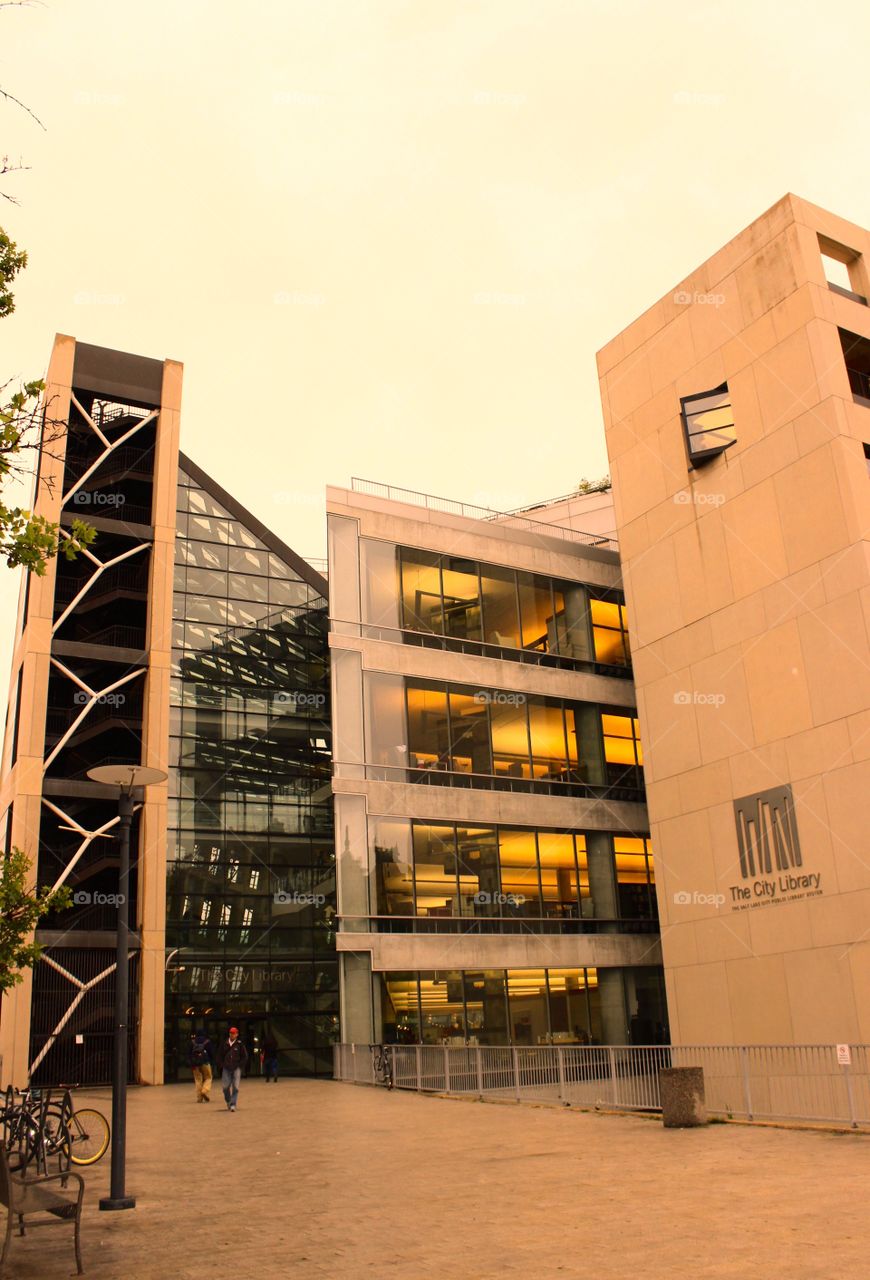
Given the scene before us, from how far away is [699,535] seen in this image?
3145 cm

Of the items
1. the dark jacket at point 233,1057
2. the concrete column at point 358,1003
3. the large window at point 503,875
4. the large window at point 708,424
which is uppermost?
the large window at point 708,424

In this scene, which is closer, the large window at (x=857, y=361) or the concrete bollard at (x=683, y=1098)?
the concrete bollard at (x=683, y=1098)

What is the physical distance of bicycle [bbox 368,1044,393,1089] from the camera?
2788 centimetres

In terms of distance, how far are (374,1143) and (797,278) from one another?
80.5ft

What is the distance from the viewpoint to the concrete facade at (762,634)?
2572 cm

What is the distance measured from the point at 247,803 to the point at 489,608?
479 inches

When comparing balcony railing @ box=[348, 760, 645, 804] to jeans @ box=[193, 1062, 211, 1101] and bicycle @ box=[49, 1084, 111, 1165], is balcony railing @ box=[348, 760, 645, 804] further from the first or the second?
bicycle @ box=[49, 1084, 111, 1165]

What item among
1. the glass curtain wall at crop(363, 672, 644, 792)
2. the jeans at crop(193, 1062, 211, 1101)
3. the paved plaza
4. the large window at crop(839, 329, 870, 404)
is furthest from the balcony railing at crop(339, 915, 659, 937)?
the large window at crop(839, 329, 870, 404)

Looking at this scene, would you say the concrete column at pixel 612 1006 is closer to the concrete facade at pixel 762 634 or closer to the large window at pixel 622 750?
the concrete facade at pixel 762 634

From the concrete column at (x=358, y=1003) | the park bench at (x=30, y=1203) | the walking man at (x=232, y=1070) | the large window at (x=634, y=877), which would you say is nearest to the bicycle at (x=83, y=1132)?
the park bench at (x=30, y=1203)

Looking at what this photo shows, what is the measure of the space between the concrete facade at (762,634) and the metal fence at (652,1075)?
400 centimetres

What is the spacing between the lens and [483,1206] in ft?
32.8

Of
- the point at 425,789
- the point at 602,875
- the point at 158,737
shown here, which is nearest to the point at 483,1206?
the point at 425,789

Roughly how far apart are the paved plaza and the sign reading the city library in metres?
10.6
